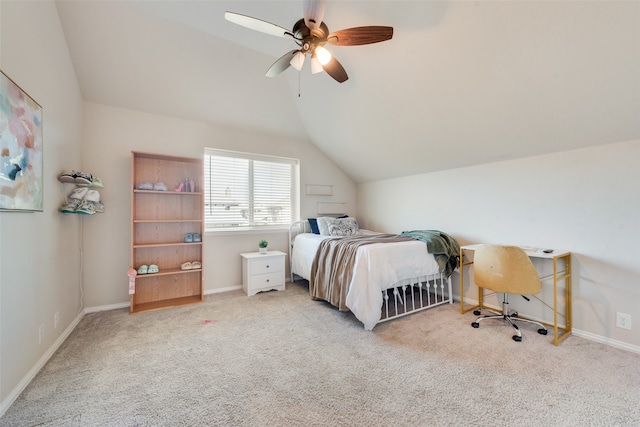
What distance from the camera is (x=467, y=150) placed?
118 inches

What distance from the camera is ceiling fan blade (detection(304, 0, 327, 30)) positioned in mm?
1532

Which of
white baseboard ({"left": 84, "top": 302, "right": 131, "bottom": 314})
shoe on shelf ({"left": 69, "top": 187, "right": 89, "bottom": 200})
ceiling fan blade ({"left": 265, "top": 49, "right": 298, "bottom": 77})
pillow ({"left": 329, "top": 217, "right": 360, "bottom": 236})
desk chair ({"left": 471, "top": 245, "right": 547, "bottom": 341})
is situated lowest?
white baseboard ({"left": 84, "top": 302, "right": 131, "bottom": 314})

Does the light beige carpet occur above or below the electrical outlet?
below

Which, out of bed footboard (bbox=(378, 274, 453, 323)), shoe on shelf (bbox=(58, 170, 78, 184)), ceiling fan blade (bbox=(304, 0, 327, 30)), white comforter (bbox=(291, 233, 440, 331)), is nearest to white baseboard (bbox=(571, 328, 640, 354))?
bed footboard (bbox=(378, 274, 453, 323))

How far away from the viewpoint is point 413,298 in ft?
10.0

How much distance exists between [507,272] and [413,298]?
3.45 feet

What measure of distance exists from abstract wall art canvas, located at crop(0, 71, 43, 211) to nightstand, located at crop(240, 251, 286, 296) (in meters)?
2.11

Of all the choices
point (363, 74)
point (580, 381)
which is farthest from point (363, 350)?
point (363, 74)

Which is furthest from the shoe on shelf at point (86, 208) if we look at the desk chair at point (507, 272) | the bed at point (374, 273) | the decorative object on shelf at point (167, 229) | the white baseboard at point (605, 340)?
the white baseboard at point (605, 340)

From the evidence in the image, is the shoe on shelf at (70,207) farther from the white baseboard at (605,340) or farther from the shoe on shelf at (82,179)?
the white baseboard at (605,340)

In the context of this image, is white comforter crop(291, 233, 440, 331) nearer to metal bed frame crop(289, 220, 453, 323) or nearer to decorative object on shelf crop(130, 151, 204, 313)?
metal bed frame crop(289, 220, 453, 323)

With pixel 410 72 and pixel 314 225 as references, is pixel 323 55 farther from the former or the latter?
pixel 314 225

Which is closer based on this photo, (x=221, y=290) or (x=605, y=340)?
(x=605, y=340)

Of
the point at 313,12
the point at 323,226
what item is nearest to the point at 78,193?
the point at 313,12
